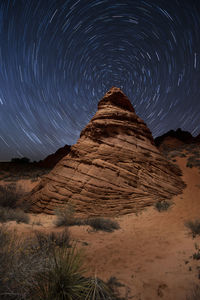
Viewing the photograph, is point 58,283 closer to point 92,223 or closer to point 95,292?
point 95,292

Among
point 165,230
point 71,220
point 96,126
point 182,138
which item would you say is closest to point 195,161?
point 96,126

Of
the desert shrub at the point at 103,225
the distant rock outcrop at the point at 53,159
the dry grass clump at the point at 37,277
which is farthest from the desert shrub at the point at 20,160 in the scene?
the dry grass clump at the point at 37,277

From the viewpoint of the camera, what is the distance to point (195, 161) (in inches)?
727

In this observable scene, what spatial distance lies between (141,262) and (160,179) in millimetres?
7751

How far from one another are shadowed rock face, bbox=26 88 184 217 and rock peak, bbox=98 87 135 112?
0.14 metres

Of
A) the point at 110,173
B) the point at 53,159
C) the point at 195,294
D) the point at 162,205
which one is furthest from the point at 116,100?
the point at 53,159

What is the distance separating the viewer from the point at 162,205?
29.2ft

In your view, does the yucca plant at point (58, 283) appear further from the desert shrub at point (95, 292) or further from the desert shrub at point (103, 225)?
the desert shrub at point (103, 225)

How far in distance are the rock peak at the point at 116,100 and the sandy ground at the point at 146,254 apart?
9.83 meters

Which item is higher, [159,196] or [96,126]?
[96,126]

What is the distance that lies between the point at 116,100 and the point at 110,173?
7.54 metres

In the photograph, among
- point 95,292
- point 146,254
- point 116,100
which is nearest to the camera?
point 95,292

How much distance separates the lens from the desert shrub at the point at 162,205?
8.70 meters

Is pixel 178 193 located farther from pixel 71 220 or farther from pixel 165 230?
pixel 71 220
